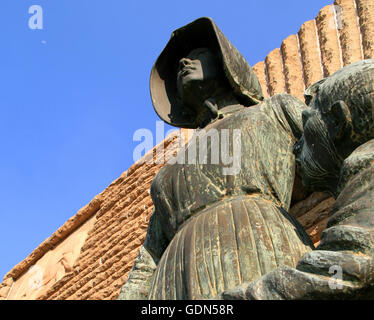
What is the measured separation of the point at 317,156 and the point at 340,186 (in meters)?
0.26

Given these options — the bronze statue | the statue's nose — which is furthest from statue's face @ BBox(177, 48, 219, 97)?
the bronze statue

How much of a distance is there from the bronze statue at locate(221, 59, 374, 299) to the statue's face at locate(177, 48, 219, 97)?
0.77 meters

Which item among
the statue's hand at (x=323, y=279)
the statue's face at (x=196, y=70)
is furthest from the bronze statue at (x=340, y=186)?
the statue's face at (x=196, y=70)

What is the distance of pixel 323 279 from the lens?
7.09 feet

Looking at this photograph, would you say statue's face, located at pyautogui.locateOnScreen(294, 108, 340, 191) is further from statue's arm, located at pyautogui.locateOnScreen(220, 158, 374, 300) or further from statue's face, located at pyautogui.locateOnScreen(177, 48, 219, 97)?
statue's face, located at pyautogui.locateOnScreen(177, 48, 219, 97)

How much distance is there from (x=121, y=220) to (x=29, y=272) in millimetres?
2122

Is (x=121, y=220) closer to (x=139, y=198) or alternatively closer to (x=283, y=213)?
(x=139, y=198)

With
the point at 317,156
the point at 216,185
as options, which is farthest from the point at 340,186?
the point at 216,185

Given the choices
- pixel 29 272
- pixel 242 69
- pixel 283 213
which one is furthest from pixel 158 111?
pixel 29 272

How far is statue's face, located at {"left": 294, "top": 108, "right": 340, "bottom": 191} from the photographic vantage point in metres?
2.62

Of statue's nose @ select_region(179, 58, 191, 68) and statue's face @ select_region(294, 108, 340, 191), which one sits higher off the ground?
statue's nose @ select_region(179, 58, 191, 68)

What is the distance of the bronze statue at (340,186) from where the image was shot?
6.98 feet

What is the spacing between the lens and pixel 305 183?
2771 mm
